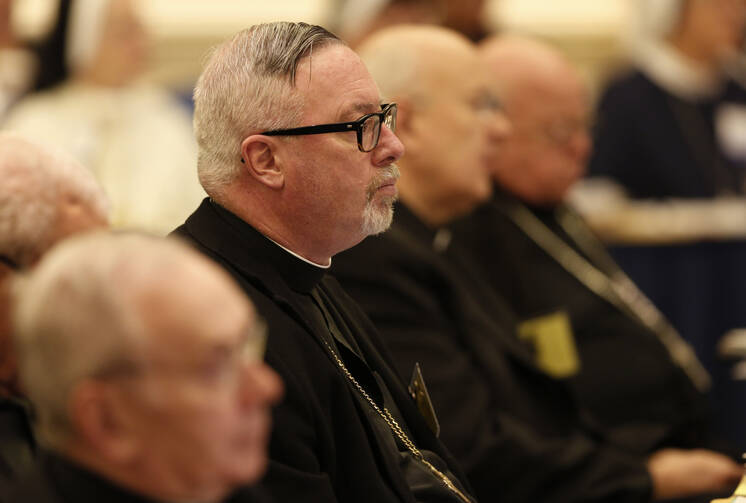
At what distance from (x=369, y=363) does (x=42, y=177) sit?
81 cm

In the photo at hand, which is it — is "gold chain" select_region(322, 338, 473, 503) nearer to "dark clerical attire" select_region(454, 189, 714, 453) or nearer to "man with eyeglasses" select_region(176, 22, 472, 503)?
"man with eyeglasses" select_region(176, 22, 472, 503)

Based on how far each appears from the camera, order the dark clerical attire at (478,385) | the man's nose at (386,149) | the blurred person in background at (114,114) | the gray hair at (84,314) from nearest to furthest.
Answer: the gray hair at (84,314) < the man's nose at (386,149) < the dark clerical attire at (478,385) < the blurred person in background at (114,114)

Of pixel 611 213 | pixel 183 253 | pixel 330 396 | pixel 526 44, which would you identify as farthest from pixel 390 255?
pixel 611 213

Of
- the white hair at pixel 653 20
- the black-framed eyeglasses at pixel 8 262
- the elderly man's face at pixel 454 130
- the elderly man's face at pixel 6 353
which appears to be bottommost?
the white hair at pixel 653 20

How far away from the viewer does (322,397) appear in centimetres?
253

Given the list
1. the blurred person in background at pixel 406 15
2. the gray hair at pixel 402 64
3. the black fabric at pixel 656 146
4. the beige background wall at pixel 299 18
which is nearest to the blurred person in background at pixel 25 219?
the gray hair at pixel 402 64

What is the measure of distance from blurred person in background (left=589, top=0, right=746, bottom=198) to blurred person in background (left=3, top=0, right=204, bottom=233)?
7.77 feet

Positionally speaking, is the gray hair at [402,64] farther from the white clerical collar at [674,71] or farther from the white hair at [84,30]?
the white clerical collar at [674,71]

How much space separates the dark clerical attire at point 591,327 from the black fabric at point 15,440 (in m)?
2.41

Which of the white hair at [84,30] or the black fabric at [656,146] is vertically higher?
the white hair at [84,30]

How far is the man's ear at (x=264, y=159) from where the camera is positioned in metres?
2.69

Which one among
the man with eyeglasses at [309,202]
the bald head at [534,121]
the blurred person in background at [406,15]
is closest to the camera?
the man with eyeglasses at [309,202]

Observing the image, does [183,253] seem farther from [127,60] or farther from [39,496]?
[127,60]

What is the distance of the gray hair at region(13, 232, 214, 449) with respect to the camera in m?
1.68
